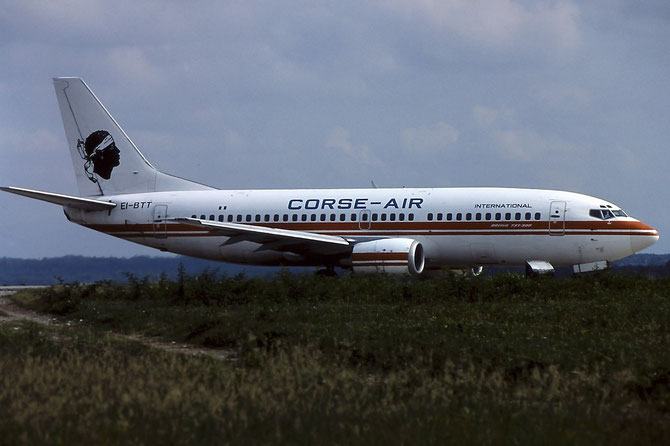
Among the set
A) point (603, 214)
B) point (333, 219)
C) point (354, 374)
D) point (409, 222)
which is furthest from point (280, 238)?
point (354, 374)

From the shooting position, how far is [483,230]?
111 feet

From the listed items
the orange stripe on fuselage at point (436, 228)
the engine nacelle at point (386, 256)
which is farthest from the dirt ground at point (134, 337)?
the engine nacelle at point (386, 256)

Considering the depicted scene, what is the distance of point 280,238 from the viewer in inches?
1366

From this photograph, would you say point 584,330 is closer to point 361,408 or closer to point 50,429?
point 361,408

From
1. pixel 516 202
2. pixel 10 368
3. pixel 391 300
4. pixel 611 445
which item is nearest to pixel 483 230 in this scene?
pixel 516 202

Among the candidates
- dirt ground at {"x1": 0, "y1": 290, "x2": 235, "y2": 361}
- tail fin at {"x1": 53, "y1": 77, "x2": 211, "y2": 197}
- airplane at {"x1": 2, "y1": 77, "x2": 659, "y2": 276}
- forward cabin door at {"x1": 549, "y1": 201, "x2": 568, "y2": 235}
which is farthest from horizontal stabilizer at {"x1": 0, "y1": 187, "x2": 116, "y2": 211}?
forward cabin door at {"x1": 549, "y1": 201, "x2": 568, "y2": 235}

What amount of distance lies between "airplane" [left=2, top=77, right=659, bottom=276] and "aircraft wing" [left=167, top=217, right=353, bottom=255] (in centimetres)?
5

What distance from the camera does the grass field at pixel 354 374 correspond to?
9523mm

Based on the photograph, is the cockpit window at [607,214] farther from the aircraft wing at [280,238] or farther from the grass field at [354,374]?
the aircraft wing at [280,238]

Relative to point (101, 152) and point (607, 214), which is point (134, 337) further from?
point (101, 152)

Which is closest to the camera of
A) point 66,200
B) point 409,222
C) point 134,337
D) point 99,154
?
point 134,337

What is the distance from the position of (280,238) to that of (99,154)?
11.9m

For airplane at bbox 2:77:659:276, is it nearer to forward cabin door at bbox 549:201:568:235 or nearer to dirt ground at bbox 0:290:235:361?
forward cabin door at bbox 549:201:568:235

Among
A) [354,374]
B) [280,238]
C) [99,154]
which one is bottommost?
[354,374]
